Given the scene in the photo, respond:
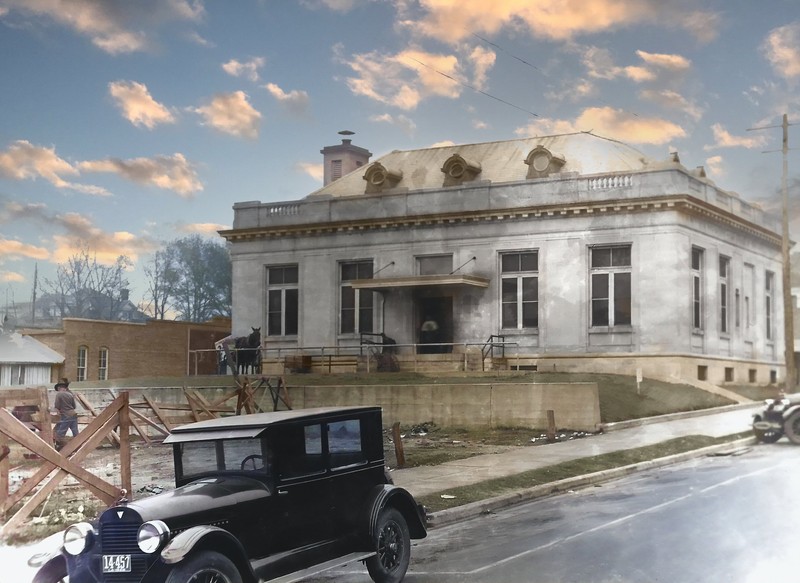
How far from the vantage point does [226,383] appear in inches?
707

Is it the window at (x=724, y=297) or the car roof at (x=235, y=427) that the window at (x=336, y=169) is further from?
the car roof at (x=235, y=427)

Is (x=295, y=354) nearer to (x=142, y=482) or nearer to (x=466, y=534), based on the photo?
(x=142, y=482)

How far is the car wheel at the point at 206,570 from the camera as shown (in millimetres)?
7496

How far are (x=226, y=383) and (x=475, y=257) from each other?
5.46 metres

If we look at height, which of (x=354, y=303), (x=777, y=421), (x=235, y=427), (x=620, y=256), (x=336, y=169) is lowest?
(x=777, y=421)

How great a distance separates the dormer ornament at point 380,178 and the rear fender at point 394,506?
10019 mm

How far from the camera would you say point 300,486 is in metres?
8.87

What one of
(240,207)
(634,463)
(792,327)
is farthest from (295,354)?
(792,327)

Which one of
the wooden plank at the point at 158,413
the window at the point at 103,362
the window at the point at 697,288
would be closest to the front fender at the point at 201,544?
the window at the point at 697,288

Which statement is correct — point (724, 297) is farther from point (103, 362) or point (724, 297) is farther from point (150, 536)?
point (103, 362)

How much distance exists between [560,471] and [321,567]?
23.5 feet

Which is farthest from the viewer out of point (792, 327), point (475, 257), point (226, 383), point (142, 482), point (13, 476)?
point (475, 257)

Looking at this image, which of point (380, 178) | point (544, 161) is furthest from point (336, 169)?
point (544, 161)

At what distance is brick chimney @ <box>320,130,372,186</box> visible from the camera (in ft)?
53.8
